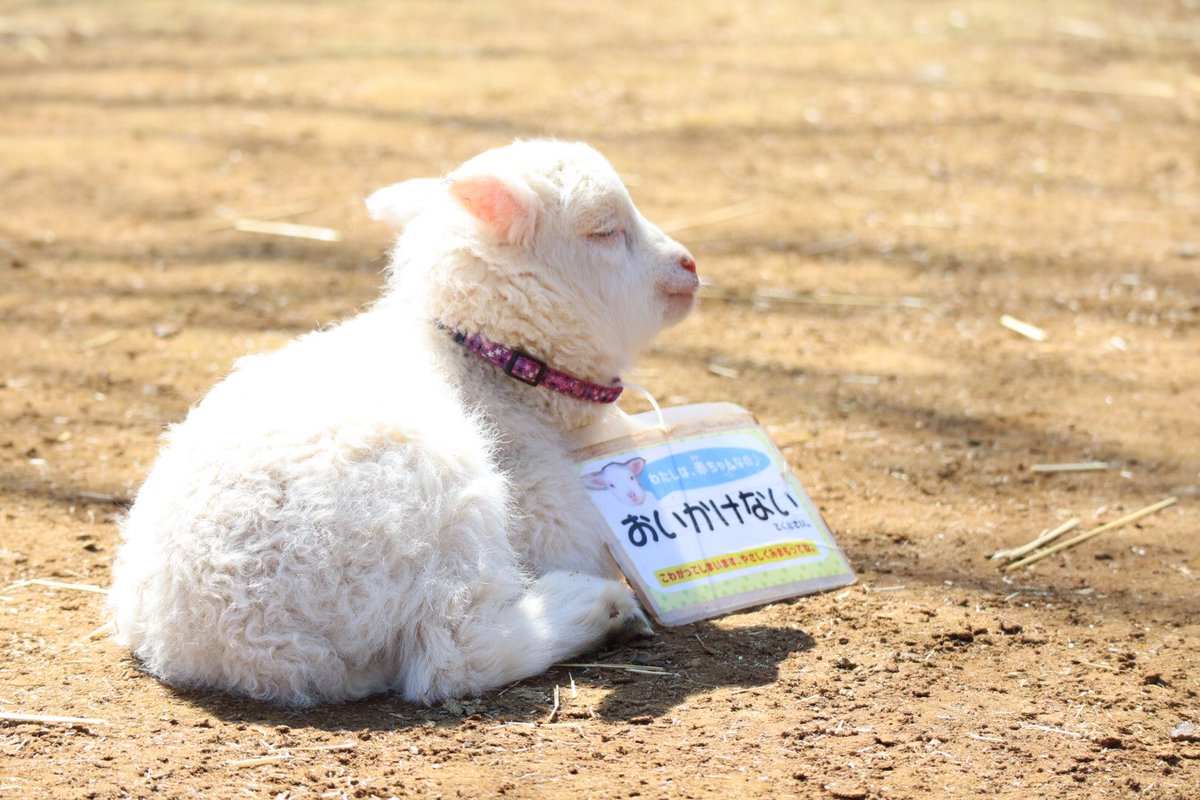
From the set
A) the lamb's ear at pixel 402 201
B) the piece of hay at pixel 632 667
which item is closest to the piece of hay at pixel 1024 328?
the lamb's ear at pixel 402 201

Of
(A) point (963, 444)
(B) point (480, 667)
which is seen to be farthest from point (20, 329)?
(A) point (963, 444)

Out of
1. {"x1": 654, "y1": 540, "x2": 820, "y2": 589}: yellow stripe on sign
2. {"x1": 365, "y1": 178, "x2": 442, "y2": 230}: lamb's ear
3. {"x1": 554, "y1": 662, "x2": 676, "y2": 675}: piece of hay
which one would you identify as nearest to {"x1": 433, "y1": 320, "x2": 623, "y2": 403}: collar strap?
{"x1": 365, "y1": 178, "x2": 442, "y2": 230}: lamb's ear

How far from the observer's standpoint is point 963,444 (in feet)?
17.6

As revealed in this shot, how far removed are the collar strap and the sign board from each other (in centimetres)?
18

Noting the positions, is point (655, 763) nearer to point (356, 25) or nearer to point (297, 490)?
point (297, 490)

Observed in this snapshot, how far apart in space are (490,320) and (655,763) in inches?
56.8

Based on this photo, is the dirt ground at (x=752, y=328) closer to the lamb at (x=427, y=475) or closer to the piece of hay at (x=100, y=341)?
the piece of hay at (x=100, y=341)

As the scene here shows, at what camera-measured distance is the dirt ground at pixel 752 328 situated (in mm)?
3393

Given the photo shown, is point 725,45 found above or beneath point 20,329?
above

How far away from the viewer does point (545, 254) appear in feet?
13.5

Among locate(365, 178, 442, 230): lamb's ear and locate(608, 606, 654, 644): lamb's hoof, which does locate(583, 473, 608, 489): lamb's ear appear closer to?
locate(608, 606, 654, 644): lamb's hoof

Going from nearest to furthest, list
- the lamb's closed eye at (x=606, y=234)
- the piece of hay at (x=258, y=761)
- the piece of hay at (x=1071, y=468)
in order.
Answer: the piece of hay at (x=258, y=761) < the lamb's closed eye at (x=606, y=234) < the piece of hay at (x=1071, y=468)

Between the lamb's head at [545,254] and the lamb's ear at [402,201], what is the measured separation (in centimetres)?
1

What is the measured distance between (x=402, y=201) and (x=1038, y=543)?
240cm
